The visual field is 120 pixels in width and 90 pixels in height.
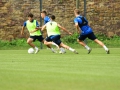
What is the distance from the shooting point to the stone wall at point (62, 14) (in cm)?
2962

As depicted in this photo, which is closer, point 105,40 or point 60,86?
point 60,86

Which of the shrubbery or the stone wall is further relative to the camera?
the stone wall

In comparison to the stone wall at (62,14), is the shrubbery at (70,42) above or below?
below

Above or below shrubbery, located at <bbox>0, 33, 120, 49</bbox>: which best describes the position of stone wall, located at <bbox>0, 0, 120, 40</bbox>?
above

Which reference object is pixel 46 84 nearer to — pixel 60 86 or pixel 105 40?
pixel 60 86

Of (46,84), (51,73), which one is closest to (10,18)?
(51,73)

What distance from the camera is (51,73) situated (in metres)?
10.7

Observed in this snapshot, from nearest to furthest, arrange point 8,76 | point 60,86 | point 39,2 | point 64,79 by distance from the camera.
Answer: point 60,86, point 64,79, point 8,76, point 39,2

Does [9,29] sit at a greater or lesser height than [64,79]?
lesser

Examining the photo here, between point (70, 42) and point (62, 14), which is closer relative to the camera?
point (70, 42)

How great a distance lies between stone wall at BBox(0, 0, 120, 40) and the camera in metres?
29.6

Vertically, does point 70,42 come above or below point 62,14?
below

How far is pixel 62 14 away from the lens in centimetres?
2975

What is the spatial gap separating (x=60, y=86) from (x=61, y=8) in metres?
21.5
